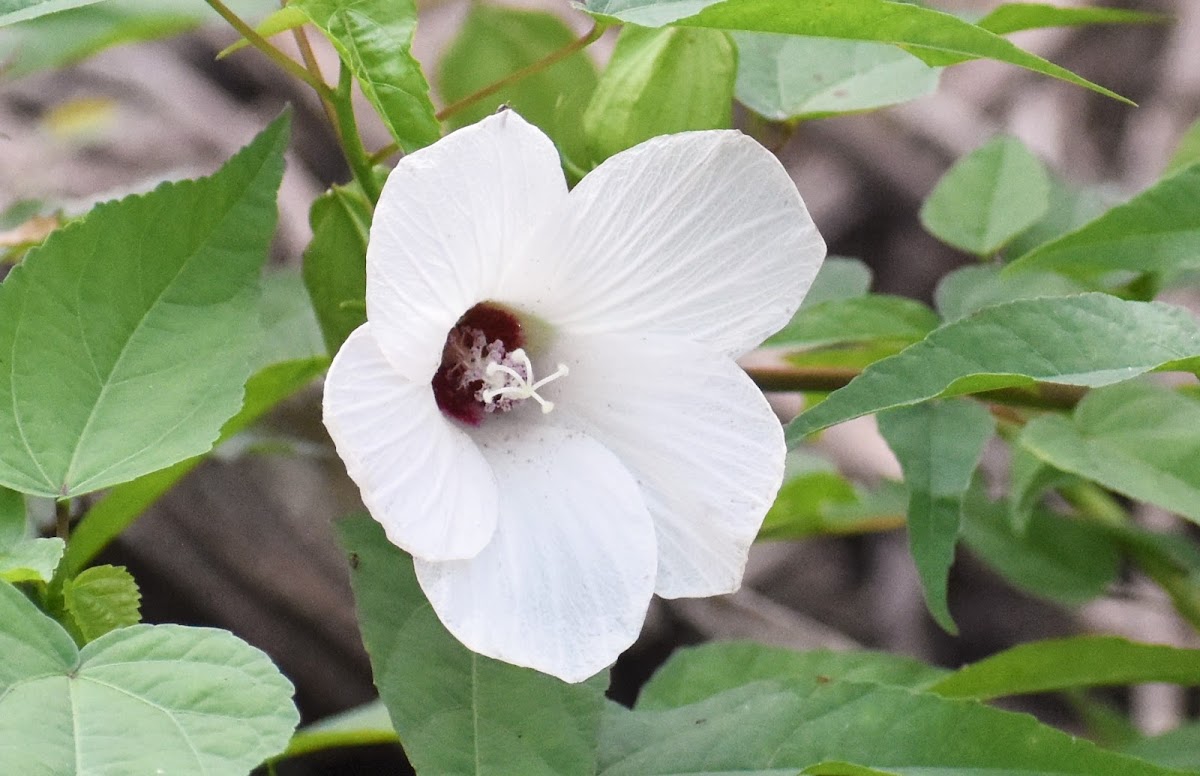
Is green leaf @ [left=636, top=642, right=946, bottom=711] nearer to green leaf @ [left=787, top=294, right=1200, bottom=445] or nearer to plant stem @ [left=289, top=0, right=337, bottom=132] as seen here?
green leaf @ [left=787, top=294, right=1200, bottom=445]

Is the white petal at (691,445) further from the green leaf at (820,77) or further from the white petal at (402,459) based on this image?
the green leaf at (820,77)

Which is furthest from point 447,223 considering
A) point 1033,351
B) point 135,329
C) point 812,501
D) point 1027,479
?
point 812,501

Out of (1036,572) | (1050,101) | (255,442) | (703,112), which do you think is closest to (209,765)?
(703,112)

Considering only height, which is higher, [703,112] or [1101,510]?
[703,112]

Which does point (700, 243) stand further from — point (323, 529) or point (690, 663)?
point (323, 529)

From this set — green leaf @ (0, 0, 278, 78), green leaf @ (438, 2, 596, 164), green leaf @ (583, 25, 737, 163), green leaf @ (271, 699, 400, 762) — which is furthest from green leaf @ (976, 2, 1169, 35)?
green leaf @ (271, 699, 400, 762)

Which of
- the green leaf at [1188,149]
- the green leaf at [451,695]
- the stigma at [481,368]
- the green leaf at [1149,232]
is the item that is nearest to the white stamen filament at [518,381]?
the stigma at [481,368]
